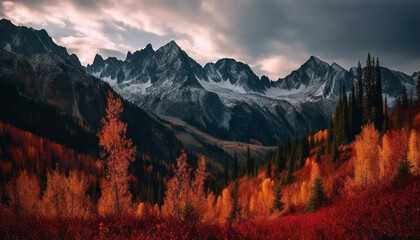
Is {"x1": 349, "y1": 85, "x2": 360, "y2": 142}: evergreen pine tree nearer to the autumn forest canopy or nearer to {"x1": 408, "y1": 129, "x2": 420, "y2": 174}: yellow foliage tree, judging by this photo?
the autumn forest canopy

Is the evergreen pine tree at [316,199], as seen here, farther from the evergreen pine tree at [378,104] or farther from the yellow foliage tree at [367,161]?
the evergreen pine tree at [378,104]

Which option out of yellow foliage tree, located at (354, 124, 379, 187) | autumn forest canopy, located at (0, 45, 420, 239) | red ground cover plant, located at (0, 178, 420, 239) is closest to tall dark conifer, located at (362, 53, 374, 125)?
autumn forest canopy, located at (0, 45, 420, 239)

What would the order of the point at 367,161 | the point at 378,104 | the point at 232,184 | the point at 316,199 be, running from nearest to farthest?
the point at 316,199 → the point at 367,161 → the point at 378,104 → the point at 232,184

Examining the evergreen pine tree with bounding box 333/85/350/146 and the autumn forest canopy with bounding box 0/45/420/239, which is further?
the evergreen pine tree with bounding box 333/85/350/146

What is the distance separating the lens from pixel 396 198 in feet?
42.7

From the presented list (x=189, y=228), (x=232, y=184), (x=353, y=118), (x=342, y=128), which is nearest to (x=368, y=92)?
(x=353, y=118)

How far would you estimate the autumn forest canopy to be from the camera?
10.7m

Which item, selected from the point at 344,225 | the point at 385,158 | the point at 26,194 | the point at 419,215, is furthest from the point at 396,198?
the point at 26,194

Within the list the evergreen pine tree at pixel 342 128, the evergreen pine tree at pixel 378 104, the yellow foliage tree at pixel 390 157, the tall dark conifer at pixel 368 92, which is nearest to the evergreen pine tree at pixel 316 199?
the yellow foliage tree at pixel 390 157

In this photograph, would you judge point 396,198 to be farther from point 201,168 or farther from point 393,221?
point 201,168

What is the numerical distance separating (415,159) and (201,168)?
33.7 metres

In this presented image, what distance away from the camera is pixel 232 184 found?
109 metres

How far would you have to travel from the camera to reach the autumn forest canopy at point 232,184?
10672 mm

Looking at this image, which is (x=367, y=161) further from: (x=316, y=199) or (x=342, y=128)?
(x=342, y=128)
